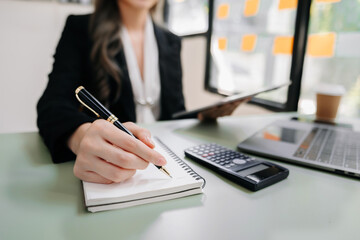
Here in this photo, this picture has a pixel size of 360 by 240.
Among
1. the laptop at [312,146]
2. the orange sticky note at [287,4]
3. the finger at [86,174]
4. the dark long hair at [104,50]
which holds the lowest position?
the laptop at [312,146]

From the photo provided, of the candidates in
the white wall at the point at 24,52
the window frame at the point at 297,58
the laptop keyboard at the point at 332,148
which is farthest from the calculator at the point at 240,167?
the white wall at the point at 24,52

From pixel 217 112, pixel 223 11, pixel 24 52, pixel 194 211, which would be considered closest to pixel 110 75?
pixel 217 112

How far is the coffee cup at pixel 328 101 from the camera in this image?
863 mm

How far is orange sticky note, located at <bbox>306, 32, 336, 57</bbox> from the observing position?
108 centimetres

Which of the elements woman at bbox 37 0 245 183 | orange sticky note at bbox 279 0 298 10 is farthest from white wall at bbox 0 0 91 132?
orange sticky note at bbox 279 0 298 10

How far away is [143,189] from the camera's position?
38 centimetres

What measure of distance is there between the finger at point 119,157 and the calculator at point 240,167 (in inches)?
6.3

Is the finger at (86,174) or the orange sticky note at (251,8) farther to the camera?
the orange sticky note at (251,8)

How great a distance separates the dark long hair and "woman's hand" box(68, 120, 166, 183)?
57cm

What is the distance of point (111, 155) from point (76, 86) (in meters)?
0.50

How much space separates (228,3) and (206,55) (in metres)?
0.37

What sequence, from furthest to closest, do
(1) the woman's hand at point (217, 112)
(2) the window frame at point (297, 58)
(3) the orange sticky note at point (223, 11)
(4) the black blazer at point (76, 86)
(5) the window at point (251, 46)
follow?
(3) the orange sticky note at point (223, 11)
(5) the window at point (251, 46)
(2) the window frame at point (297, 58)
(1) the woman's hand at point (217, 112)
(4) the black blazer at point (76, 86)

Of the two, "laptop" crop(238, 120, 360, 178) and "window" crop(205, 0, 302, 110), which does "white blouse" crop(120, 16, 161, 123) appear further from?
"window" crop(205, 0, 302, 110)

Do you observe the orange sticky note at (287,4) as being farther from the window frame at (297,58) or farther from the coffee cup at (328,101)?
the coffee cup at (328,101)
